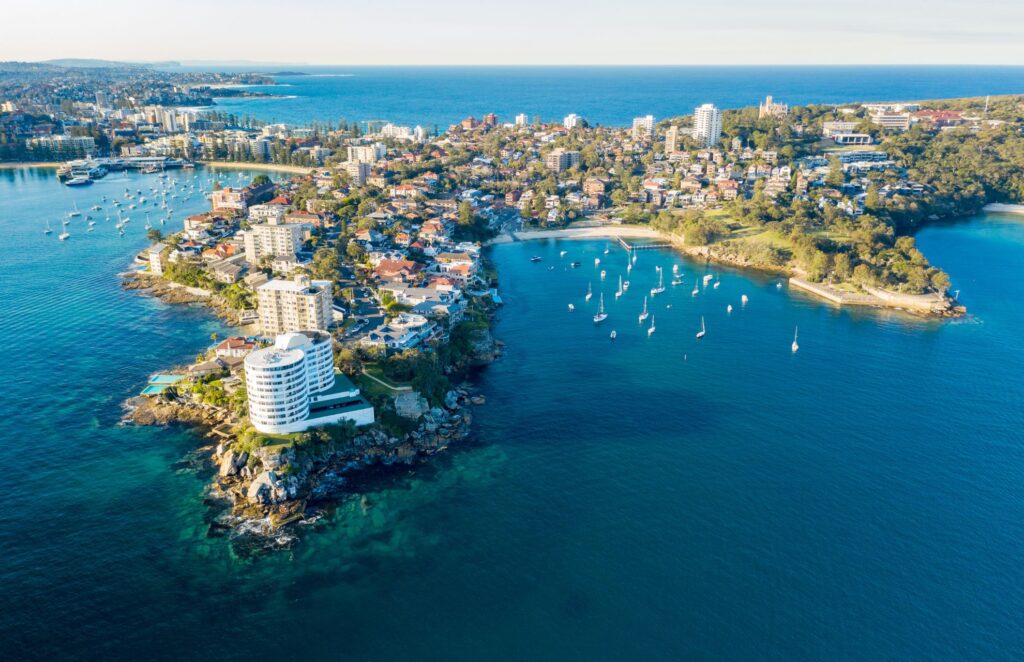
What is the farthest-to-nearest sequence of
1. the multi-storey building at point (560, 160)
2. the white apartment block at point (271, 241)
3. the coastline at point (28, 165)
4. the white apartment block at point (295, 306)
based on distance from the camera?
the coastline at point (28, 165) → the multi-storey building at point (560, 160) → the white apartment block at point (271, 241) → the white apartment block at point (295, 306)

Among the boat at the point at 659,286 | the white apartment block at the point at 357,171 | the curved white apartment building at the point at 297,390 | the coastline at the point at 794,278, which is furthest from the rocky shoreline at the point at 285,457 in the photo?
the white apartment block at the point at 357,171

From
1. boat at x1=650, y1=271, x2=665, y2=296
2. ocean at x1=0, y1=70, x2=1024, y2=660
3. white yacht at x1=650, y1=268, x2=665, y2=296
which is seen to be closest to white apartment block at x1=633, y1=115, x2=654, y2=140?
white yacht at x1=650, y1=268, x2=665, y2=296

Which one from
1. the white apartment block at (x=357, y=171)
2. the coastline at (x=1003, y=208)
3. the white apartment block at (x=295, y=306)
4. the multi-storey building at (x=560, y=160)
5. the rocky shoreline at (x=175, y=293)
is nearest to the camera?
the white apartment block at (x=295, y=306)

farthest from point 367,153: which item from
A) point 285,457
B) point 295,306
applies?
point 285,457

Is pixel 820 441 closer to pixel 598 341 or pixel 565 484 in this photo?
pixel 565 484

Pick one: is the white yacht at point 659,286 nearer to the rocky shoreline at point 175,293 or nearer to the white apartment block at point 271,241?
the white apartment block at point 271,241

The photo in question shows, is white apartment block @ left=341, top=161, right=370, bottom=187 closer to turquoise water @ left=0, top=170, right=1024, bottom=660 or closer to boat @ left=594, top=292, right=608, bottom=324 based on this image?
turquoise water @ left=0, top=170, right=1024, bottom=660
